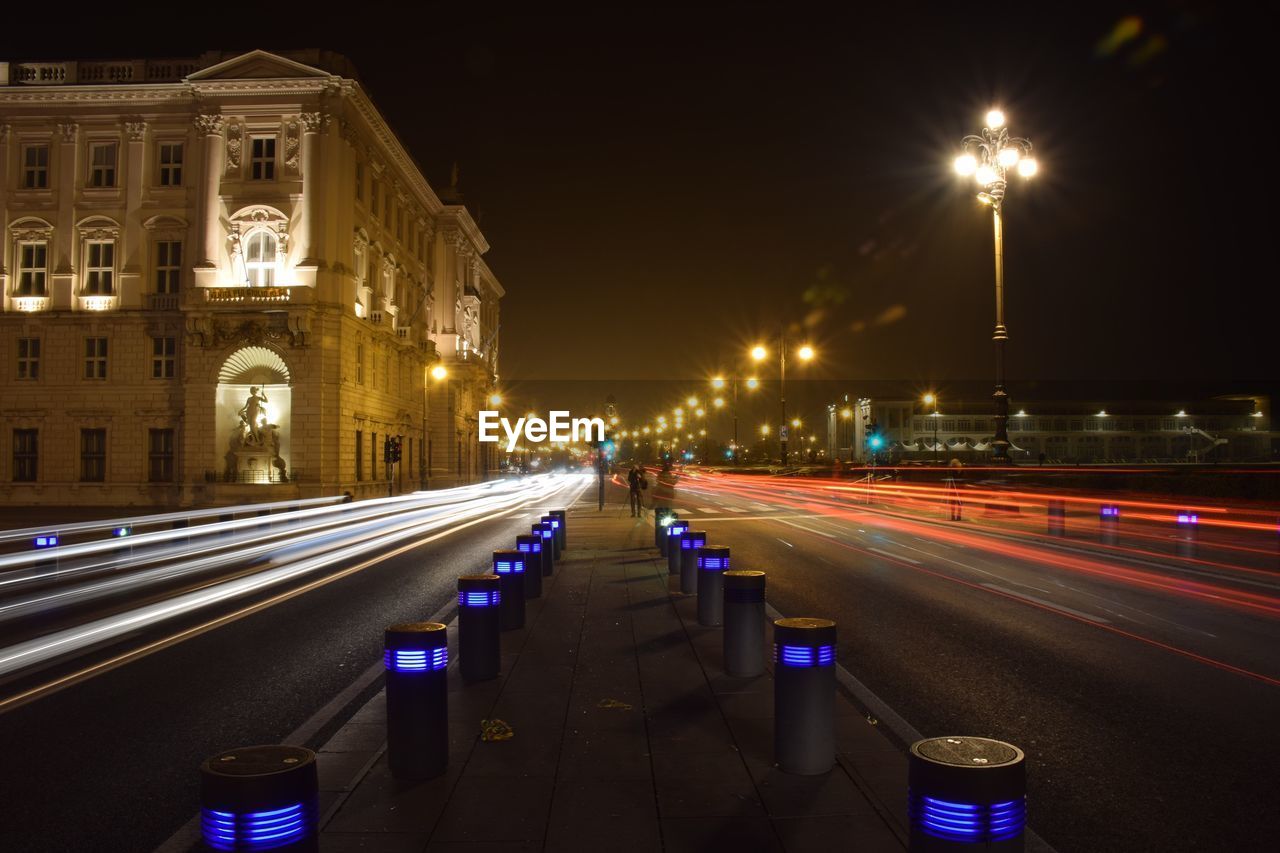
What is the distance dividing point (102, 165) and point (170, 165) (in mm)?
3346

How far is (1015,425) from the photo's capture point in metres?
126

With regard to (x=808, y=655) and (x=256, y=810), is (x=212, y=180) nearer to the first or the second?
(x=808, y=655)

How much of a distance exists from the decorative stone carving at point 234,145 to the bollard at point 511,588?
131ft

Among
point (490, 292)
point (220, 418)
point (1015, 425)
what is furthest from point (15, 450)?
point (1015, 425)

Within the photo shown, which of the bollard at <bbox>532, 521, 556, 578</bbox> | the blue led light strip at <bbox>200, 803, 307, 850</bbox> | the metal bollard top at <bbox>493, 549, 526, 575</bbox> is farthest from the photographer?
the bollard at <bbox>532, 521, 556, 578</bbox>

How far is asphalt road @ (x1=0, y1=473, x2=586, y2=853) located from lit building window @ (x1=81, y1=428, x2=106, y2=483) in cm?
3778

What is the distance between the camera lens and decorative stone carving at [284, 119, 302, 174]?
1752 inches

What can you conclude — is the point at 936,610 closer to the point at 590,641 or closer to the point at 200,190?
the point at 590,641

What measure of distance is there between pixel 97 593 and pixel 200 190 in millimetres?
35769

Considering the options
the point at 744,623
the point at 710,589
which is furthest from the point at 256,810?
the point at 710,589

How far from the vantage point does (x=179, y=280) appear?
150 ft

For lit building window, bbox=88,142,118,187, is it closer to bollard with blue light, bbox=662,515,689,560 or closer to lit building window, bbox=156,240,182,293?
lit building window, bbox=156,240,182,293

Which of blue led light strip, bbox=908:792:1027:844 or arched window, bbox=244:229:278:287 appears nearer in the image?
blue led light strip, bbox=908:792:1027:844

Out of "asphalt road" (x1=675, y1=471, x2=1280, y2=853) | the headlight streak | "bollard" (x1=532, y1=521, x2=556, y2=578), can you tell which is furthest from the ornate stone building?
"asphalt road" (x1=675, y1=471, x2=1280, y2=853)
